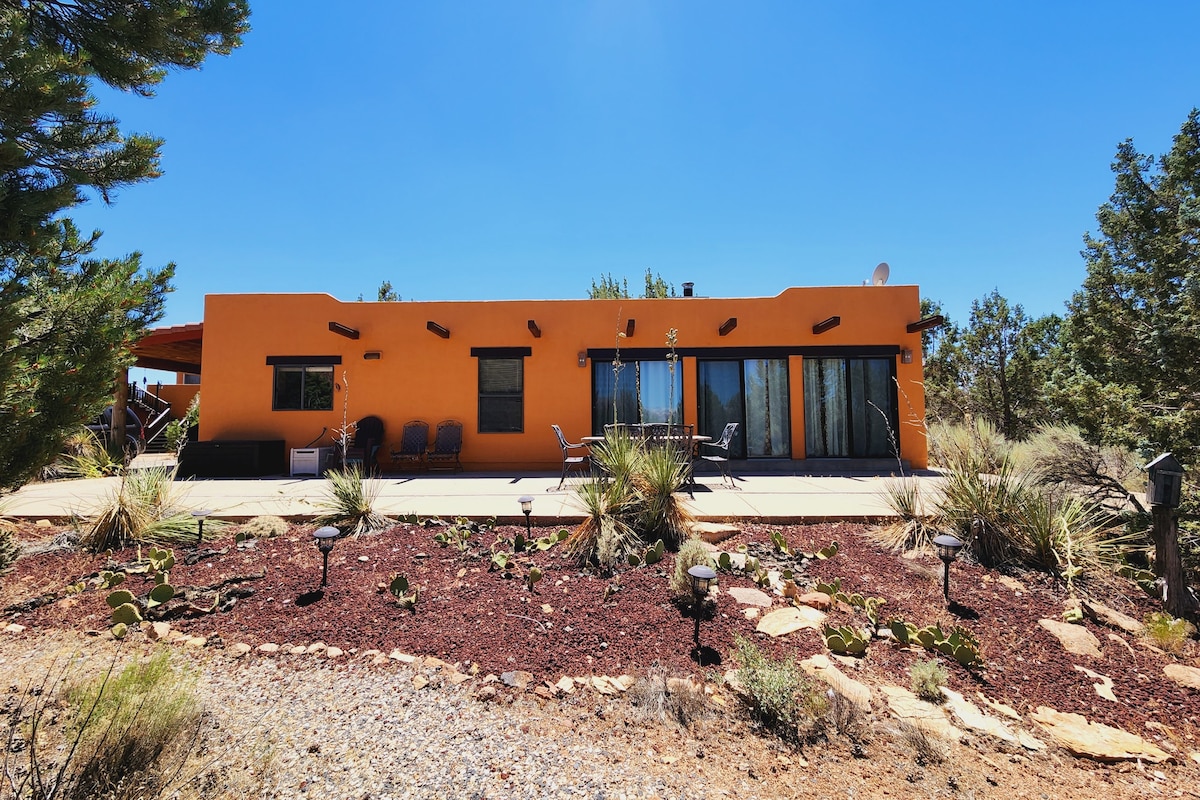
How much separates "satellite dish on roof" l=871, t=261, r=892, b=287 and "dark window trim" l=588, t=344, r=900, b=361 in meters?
1.48

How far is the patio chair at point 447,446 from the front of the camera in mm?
8781

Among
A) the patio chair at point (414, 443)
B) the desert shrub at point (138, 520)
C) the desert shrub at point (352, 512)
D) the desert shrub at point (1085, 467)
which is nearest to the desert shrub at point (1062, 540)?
the desert shrub at point (1085, 467)

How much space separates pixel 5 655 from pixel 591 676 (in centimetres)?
286

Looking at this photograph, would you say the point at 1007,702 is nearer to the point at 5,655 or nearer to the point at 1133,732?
the point at 1133,732

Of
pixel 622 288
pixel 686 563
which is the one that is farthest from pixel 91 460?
pixel 622 288

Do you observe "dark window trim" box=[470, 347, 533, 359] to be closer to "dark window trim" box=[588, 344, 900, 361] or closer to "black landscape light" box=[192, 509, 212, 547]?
"dark window trim" box=[588, 344, 900, 361]

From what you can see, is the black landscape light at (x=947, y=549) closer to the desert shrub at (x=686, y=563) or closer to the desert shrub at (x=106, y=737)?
the desert shrub at (x=686, y=563)

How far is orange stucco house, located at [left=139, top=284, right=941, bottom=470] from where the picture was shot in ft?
29.8

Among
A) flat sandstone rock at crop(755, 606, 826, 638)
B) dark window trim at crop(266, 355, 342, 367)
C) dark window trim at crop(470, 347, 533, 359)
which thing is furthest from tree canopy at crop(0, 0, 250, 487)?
dark window trim at crop(266, 355, 342, 367)

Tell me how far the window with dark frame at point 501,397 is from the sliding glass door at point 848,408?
5.46 m

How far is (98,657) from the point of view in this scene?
230 cm

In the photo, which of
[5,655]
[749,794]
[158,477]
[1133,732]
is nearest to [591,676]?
[749,794]

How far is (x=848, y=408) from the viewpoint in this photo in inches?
360

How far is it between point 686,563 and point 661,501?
2.53 feet
